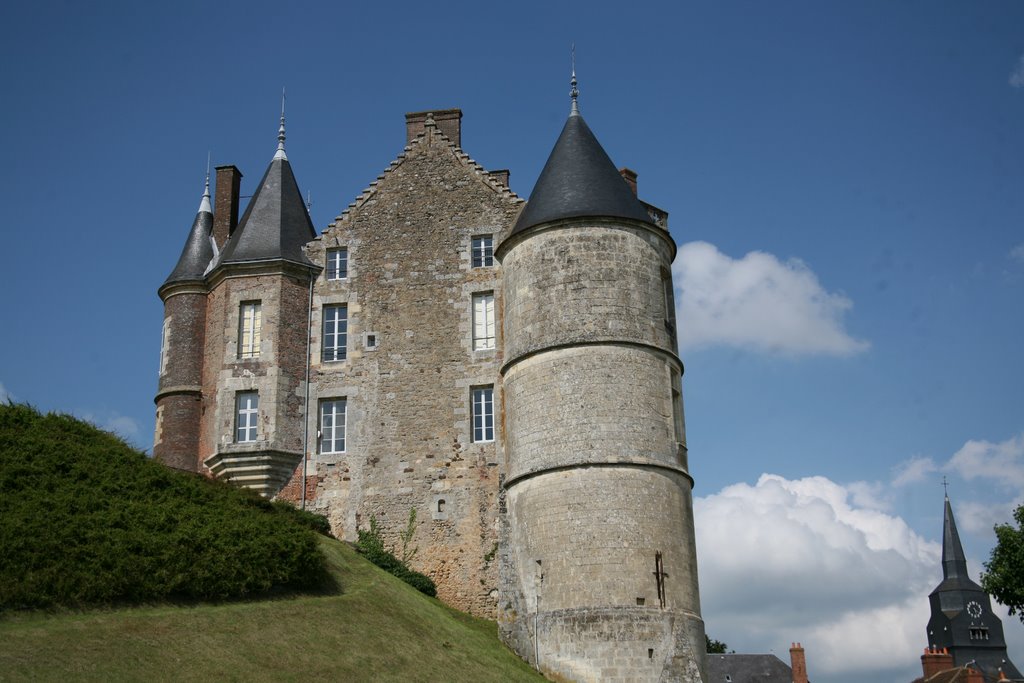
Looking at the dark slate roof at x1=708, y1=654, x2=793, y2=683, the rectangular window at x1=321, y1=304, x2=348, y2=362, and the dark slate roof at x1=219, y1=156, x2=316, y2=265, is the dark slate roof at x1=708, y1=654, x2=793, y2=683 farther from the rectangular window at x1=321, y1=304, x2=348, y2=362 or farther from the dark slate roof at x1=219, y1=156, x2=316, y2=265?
the dark slate roof at x1=219, y1=156, x2=316, y2=265

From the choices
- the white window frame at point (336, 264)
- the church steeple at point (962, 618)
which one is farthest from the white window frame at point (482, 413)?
the church steeple at point (962, 618)

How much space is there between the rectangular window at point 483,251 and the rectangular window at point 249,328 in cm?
498

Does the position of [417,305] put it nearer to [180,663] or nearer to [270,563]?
[270,563]

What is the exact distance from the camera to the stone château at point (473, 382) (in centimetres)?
1972

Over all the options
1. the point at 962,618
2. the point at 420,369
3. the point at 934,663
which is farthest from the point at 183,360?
the point at 962,618

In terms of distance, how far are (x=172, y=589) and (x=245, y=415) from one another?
815 centimetres

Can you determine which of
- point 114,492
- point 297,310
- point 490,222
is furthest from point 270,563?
point 490,222

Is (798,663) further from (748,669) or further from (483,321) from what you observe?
(483,321)

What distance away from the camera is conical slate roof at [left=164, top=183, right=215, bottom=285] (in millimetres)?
25320

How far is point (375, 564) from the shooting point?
2173 cm

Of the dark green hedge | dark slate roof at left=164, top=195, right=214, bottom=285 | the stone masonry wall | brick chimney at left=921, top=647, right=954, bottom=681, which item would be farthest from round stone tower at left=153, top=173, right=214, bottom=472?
brick chimney at left=921, top=647, right=954, bottom=681

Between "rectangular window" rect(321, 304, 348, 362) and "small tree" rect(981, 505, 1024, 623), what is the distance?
60.1 feet

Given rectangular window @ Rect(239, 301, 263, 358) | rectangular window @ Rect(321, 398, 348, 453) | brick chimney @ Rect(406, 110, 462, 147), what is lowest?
rectangular window @ Rect(321, 398, 348, 453)

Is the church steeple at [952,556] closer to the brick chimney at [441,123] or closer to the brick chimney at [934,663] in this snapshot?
the brick chimney at [934,663]
